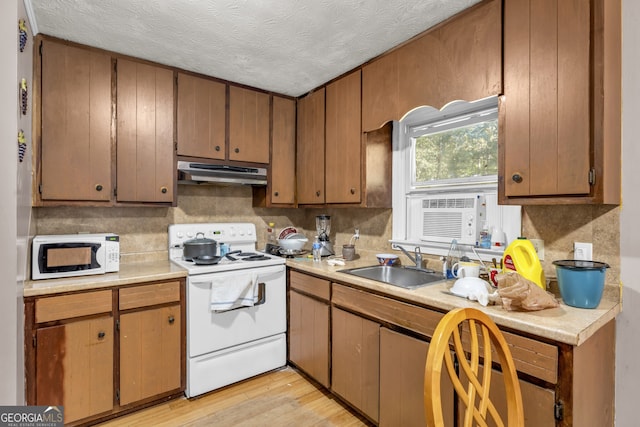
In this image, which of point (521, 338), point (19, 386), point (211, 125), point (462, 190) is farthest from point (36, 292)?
point (462, 190)

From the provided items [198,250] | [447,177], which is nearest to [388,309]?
[447,177]

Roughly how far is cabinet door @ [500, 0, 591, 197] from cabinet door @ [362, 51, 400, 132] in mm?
709

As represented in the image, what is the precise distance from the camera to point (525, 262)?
155 centimetres

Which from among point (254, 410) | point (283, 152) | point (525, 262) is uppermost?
point (283, 152)

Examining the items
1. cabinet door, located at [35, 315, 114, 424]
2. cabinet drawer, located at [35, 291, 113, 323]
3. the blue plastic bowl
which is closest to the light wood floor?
cabinet door, located at [35, 315, 114, 424]

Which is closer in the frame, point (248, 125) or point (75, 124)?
point (75, 124)

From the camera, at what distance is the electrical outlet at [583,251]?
5.05ft

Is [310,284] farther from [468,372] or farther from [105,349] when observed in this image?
[468,372]

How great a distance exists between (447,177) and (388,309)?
1.10 meters

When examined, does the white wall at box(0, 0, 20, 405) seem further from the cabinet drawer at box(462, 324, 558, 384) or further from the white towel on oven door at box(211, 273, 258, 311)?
the cabinet drawer at box(462, 324, 558, 384)

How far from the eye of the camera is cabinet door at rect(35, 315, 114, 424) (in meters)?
1.79

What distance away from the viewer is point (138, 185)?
2.38 meters

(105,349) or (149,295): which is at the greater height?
(149,295)

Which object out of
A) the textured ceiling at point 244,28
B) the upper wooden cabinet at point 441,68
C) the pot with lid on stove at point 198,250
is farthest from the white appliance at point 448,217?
the pot with lid on stove at point 198,250
